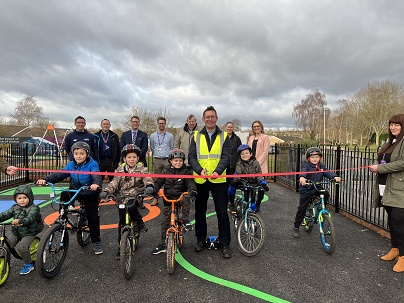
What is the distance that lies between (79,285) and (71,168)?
5.38 ft

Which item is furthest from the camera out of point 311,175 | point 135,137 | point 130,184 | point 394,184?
point 135,137

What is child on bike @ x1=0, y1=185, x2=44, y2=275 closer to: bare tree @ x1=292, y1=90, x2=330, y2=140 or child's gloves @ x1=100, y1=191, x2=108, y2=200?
child's gloves @ x1=100, y1=191, x2=108, y2=200

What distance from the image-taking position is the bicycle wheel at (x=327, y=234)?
3.77 metres

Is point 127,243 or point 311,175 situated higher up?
point 311,175

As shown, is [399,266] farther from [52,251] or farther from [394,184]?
[52,251]

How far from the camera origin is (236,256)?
3.82 m

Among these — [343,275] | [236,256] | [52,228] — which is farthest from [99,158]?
[343,275]

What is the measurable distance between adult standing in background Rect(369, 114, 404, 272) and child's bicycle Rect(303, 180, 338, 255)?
30.1 inches

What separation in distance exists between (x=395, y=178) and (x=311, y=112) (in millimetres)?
58574

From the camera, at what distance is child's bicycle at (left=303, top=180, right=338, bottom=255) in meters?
3.84

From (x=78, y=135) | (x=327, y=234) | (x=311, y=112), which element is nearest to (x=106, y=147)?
(x=78, y=135)

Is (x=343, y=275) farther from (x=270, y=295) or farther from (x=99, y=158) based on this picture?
(x=99, y=158)

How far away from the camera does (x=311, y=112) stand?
186ft

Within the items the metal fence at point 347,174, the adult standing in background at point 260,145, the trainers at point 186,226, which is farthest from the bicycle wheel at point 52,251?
→ the adult standing in background at point 260,145
